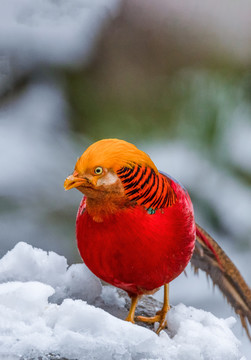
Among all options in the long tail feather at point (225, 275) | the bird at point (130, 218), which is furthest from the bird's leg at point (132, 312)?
the long tail feather at point (225, 275)

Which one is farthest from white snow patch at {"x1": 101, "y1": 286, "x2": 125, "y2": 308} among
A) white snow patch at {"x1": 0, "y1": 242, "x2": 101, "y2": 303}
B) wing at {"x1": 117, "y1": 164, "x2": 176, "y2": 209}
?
wing at {"x1": 117, "y1": 164, "x2": 176, "y2": 209}

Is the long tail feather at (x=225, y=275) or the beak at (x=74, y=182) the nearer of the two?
the beak at (x=74, y=182)

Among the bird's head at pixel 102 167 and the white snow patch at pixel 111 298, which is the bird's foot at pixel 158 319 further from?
the bird's head at pixel 102 167

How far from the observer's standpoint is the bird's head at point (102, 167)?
1.41 ft

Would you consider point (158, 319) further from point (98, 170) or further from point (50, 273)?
point (98, 170)

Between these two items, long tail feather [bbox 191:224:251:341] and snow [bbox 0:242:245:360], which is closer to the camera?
snow [bbox 0:242:245:360]

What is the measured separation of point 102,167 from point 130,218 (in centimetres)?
6

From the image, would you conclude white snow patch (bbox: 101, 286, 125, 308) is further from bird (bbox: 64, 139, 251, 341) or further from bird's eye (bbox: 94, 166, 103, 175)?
bird's eye (bbox: 94, 166, 103, 175)

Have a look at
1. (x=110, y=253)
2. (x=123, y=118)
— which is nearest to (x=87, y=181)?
(x=110, y=253)

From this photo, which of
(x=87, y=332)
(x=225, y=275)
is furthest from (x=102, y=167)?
(x=225, y=275)

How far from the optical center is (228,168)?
35.1 inches

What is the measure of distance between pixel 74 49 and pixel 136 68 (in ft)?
0.37

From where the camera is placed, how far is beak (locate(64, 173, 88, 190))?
0.42 meters

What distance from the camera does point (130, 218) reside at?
0.47m
